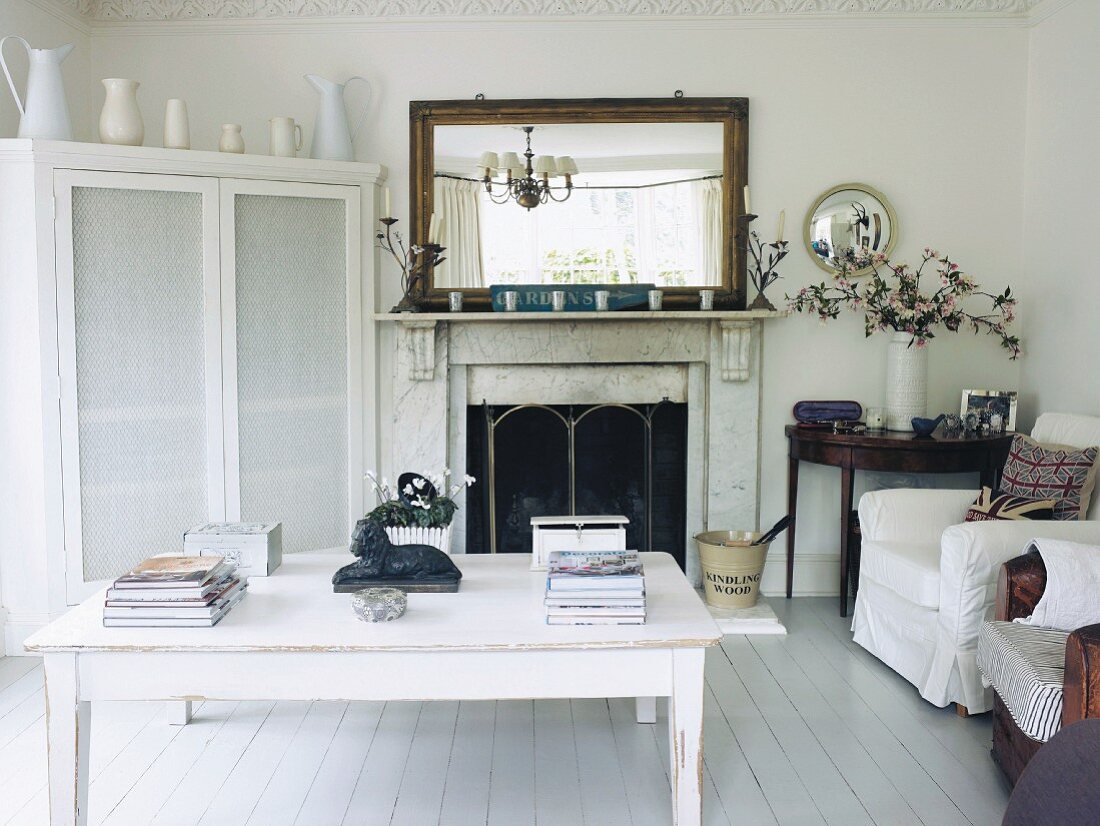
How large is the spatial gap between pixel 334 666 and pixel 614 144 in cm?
289

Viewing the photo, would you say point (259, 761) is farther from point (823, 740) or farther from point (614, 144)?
point (614, 144)

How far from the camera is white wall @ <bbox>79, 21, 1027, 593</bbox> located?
436 cm

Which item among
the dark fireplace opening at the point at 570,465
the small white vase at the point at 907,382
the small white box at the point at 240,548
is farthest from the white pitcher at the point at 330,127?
the small white vase at the point at 907,382

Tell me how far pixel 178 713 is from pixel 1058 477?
294cm

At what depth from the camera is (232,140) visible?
410 cm

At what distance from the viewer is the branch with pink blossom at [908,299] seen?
13.6ft

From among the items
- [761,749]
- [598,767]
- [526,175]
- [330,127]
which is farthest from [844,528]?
[330,127]

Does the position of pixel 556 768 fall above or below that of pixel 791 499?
below

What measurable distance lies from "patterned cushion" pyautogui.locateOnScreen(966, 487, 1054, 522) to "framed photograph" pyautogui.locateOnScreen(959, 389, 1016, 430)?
832 mm

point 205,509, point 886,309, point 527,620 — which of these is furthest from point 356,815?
point 886,309

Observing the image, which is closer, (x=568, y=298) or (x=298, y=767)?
(x=298, y=767)

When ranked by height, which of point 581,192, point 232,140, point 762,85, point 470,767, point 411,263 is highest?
point 762,85

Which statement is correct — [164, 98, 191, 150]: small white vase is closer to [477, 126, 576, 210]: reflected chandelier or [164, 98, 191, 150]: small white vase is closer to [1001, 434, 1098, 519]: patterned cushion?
[477, 126, 576, 210]: reflected chandelier

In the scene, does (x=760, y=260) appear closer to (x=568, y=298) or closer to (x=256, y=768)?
(x=568, y=298)
